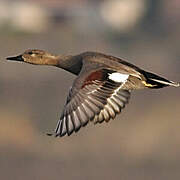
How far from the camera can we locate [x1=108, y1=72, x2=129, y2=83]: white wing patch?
7543 mm

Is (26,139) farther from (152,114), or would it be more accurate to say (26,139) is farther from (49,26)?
(49,26)

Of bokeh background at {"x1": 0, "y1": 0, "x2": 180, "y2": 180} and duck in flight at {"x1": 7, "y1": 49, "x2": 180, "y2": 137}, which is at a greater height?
bokeh background at {"x1": 0, "y1": 0, "x2": 180, "y2": 180}

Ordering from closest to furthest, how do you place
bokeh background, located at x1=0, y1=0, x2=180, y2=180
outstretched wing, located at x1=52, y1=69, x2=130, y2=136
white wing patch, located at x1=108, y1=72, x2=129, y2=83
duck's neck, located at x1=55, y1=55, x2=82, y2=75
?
outstretched wing, located at x1=52, y1=69, x2=130, y2=136
white wing patch, located at x1=108, y1=72, x2=129, y2=83
duck's neck, located at x1=55, y1=55, x2=82, y2=75
bokeh background, located at x1=0, y1=0, x2=180, y2=180

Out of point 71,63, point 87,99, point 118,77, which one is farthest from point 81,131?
point 87,99

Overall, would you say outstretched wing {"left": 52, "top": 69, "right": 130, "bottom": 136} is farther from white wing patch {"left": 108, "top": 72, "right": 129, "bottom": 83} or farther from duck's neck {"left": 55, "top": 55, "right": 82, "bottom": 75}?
duck's neck {"left": 55, "top": 55, "right": 82, "bottom": 75}

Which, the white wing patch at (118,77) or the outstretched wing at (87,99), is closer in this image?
the outstretched wing at (87,99)

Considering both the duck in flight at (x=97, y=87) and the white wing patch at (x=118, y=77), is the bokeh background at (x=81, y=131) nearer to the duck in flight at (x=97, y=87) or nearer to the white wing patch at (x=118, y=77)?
the duck in flight at (x=97, y=87)

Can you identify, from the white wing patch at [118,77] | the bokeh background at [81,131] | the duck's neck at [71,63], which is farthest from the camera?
the bokeh background at [81,131]

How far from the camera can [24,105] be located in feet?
63.6

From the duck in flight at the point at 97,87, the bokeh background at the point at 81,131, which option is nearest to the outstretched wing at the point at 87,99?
the duck in flight at the point at 97,87

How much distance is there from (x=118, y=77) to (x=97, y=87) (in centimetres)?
20

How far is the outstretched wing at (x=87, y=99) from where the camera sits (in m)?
7.25

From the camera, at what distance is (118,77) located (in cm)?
761

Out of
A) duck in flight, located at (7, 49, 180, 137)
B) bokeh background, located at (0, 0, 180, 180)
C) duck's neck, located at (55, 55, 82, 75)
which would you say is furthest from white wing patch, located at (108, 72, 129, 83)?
bokeh background, located at (0, 0, 180, 180)
